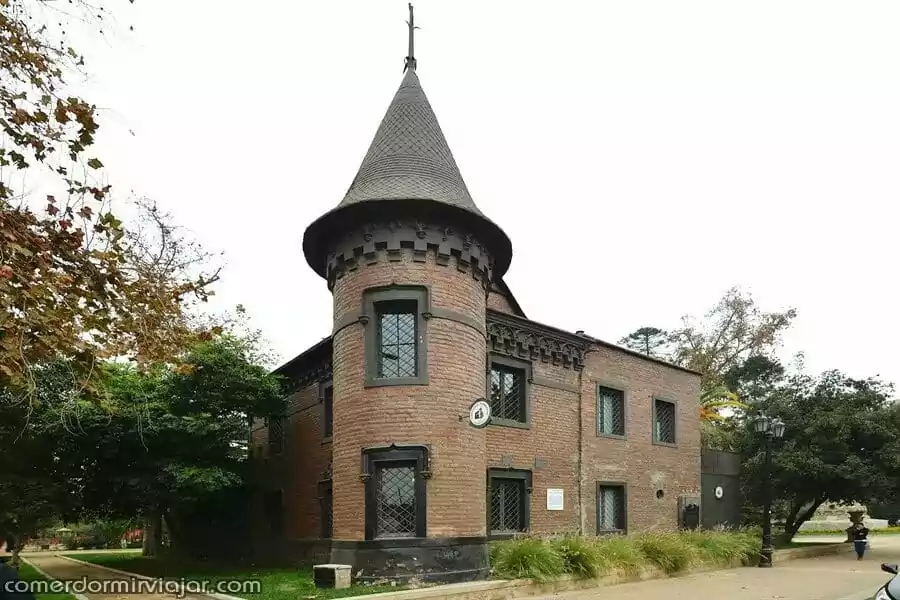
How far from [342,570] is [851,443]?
16776 mm

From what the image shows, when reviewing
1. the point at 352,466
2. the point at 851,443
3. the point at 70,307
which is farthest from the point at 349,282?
the point at 851,443

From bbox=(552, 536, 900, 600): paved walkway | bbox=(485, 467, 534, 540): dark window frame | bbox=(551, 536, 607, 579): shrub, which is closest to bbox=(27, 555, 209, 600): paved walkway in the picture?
bbox=(485, 467, 534, 540): dark window frame

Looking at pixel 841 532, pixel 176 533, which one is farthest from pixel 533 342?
pixel 841 532

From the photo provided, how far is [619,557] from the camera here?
1581 centimetres

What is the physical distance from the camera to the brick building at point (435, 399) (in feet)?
45.3

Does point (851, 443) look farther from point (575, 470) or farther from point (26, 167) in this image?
point (26, 167)

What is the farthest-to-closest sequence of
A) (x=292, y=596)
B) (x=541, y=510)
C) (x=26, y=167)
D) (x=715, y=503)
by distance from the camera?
(x=715, y=503) < (x=541, y=510) < (x=292, y=596) < (x=26, y=167)

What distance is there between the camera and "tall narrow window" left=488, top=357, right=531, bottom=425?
17.0 m

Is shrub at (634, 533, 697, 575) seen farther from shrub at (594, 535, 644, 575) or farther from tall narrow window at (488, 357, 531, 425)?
tall narrow window at (488, 357, 531, 425)

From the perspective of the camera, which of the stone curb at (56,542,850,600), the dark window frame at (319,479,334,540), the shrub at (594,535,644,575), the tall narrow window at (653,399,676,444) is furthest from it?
the tall narrow window at (653,399,676,444)

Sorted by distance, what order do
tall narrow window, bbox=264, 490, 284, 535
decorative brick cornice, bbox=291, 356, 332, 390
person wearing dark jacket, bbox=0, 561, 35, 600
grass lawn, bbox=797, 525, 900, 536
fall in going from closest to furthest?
1. person wearing dark jacket, bbox=0, 561, 35, 600
2. decorative brick cornice, bbox=291, 356, 332, 390
3. tall narrow window, bbox=264, 490, 284, 535
4. grass lawn, bbox=797, 525, 900, 536

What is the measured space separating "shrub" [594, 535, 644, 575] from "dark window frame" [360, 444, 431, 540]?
13.3ft

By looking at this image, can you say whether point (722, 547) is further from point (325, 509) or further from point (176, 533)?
point (176, 533)

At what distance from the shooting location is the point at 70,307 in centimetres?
875
